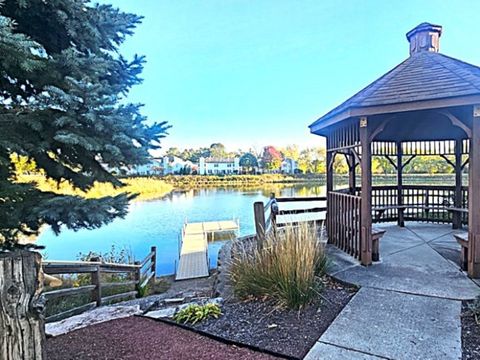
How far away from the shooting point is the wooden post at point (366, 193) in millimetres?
4586

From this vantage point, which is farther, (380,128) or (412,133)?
(412,133)

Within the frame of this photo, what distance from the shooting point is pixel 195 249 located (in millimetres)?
12719

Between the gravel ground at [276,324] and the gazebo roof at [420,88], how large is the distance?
2583 millimetres

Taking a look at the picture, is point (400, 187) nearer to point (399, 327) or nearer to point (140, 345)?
point (399, 327)

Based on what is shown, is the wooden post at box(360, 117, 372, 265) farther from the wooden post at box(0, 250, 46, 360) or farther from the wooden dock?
the wooden dock

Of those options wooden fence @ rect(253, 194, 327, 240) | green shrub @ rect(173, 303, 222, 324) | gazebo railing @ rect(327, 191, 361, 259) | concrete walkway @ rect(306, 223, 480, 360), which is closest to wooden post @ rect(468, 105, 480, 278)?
concrete walkway @ rect(306, 223, 480, 360)

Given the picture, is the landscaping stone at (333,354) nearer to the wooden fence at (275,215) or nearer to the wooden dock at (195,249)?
the wooden fence at (275,215)

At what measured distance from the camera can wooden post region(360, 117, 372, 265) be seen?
4586 mm

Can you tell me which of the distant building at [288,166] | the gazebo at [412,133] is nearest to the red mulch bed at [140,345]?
the gazebo at [412,133]

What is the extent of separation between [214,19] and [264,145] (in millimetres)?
49417

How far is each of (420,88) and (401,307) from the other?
2.93 meters

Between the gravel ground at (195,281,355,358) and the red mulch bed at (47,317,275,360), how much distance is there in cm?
17

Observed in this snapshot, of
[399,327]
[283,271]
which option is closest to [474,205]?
Answer: [399,327]

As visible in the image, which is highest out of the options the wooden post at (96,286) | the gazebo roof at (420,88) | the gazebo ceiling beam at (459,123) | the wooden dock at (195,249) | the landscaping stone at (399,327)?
the gazebo roof at (420,88)
